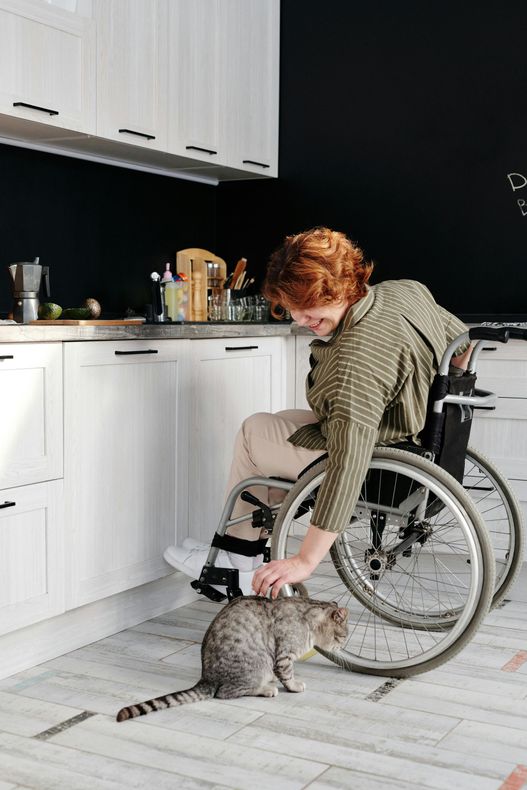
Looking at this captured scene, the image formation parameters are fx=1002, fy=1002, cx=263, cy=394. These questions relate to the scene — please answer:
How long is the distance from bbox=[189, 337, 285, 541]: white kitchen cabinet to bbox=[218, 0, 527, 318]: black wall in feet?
3.24

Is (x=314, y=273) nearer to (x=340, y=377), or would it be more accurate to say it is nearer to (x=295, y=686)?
(x=340, y=377)

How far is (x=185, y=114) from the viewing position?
3.79m

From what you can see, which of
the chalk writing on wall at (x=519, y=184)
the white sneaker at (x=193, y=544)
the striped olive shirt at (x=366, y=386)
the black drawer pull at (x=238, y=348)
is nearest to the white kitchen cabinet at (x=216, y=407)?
the black drawer pull at (x=238, y=348)

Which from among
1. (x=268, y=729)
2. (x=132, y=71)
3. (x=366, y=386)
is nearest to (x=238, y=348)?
(x=132, y=71)

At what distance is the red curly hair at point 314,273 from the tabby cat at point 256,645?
0.74m

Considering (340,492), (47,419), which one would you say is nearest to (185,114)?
(47,419)

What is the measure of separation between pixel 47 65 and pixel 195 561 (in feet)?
5.25

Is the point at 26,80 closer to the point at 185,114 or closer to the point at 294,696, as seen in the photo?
the point at 185,114

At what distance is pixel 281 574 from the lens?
2.27 metres

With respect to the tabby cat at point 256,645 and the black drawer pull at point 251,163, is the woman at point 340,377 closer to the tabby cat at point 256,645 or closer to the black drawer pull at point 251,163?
the tabby cat at point 256,645

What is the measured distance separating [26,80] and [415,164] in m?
1.74

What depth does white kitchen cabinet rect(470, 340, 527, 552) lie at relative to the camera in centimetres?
353

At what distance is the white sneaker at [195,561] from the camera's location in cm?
279

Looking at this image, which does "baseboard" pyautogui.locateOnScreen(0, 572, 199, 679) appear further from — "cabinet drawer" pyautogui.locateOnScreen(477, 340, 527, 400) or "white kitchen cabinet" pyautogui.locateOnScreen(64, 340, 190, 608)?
"cabinet drawer" pyautogui.locateOnScreen(477, 340, 527, 400)
